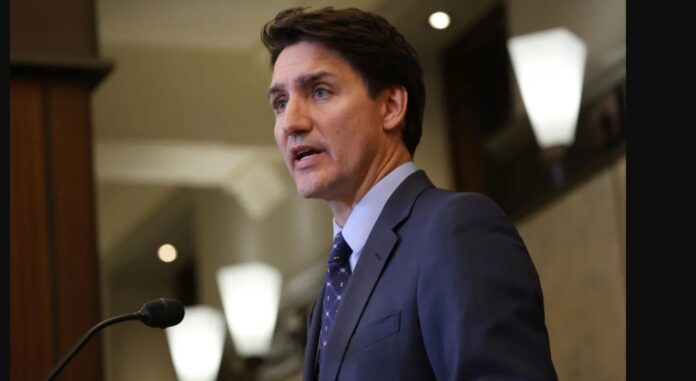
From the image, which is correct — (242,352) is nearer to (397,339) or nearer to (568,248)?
(568,248)

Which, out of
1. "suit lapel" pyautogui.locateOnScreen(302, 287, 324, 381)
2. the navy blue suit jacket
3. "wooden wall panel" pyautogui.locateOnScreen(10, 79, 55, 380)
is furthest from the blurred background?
the navy blue suit jacket

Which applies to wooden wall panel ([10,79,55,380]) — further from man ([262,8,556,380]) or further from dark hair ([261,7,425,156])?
dark hair ([261,7,425,156])

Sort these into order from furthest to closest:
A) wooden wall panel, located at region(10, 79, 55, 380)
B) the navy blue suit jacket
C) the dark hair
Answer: wooden wall panel, located at region(10, 79, 55, 380), the dark hair, the navy blue suit jacket

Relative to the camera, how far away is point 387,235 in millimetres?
2621

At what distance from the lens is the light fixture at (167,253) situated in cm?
591

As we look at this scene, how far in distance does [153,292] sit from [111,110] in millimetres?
699

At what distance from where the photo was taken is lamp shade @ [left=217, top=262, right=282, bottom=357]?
19.4 feet

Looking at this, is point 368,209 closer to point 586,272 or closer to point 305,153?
point 305,153

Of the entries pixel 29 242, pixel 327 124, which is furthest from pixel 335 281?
pixel 29 242

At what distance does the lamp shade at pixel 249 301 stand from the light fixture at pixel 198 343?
61 millimetres

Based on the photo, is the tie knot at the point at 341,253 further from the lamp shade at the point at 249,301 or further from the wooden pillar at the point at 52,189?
the lamp shade at the point at 249,301

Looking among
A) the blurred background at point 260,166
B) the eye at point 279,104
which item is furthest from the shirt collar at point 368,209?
the blurred background at point 260,166

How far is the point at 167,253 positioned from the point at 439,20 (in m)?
1.37

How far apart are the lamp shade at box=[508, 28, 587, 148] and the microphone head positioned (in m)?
3.27
